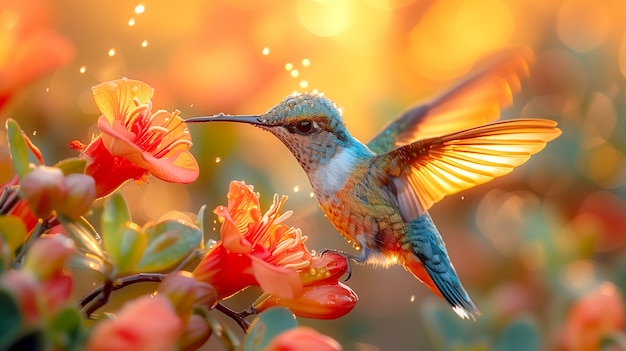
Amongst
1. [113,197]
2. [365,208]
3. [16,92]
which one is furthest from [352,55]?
[113,197]

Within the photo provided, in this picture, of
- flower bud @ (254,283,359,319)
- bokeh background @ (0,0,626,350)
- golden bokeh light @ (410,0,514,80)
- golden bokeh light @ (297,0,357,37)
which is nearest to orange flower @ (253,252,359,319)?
flower bud @ (254,283,359,319)

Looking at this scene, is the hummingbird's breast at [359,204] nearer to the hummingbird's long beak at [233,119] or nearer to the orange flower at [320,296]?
the hummingbird's long beak at [233,119]

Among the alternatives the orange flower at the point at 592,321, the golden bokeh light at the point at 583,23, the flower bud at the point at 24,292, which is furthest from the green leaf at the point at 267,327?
the golden bokeh light at the point at 583,23

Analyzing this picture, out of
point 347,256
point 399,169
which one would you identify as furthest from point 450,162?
point 347,256

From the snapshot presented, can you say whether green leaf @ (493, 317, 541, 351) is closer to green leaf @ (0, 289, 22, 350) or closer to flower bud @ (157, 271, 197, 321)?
flower bud @ (157, 271, 197, 321)

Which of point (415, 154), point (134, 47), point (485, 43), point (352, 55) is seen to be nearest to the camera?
point (415, 154)

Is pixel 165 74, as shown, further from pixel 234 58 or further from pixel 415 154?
pixel 415 154

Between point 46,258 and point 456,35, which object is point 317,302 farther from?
point 456,35

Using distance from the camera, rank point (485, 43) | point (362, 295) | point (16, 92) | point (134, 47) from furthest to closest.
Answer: point (485, 43), point (362, 295), point (134, 47), point (16, 92)
